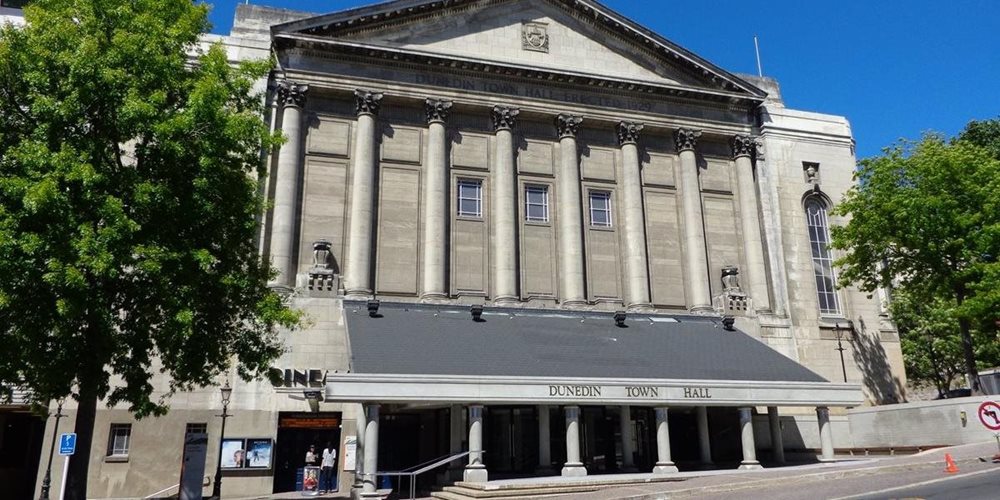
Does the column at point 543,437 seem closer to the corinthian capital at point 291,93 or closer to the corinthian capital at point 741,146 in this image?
the corinthian capital at point 291,93

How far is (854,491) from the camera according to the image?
594 inches

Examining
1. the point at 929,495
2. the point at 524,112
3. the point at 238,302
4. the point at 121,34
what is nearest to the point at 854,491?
the point at 929,495

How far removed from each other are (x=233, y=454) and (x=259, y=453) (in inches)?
33.7

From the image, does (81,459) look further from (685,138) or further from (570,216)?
(685,138)

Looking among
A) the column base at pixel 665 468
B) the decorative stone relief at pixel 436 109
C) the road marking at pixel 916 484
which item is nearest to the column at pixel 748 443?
the column base at pixel 665 468

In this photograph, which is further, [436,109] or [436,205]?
[436,109]

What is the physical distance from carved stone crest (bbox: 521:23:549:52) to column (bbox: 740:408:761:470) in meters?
19.1

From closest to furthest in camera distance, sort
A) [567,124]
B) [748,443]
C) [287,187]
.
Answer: [748,443] → [287,187] → [567,124]

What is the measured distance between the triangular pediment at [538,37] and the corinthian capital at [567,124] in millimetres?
2254

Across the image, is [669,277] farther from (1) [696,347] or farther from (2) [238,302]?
(2) [238,302]

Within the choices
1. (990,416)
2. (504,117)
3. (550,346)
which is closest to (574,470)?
(550,346)

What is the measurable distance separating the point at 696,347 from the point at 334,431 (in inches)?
554

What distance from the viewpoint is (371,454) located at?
18688mm

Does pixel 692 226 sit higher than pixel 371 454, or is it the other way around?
pixel 692 226
